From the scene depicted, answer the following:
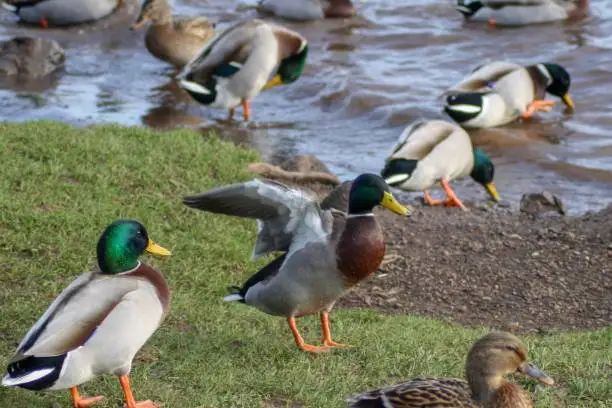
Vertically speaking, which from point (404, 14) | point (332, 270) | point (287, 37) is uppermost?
point (332, 270)

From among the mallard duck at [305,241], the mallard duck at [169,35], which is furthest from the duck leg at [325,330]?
the mallard duck at [169,35]

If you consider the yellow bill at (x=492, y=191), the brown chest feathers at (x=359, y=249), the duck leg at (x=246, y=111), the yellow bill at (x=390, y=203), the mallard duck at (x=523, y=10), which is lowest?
the mallard duck at (x=523, y=10)

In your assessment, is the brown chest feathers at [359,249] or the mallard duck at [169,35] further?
the mallard duck at [169,35]

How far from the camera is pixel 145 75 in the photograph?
12.9 meters

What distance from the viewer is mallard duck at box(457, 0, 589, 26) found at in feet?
48.8

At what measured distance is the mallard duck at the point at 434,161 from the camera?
8.76 meters

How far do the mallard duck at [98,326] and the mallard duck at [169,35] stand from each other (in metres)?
8.03

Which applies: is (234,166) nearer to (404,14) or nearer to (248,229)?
(248,229)

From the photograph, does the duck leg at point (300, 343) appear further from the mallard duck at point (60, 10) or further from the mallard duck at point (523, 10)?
the mallard duck at point (523, 10)

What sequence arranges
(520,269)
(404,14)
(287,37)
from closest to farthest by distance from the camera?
(520,269) < (287,37) < (404,14)

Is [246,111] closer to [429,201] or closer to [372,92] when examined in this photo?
[372,92]

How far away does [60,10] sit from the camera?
14.5m

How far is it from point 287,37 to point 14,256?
5431mm

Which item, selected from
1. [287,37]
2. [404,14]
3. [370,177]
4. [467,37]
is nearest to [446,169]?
[287,37]
